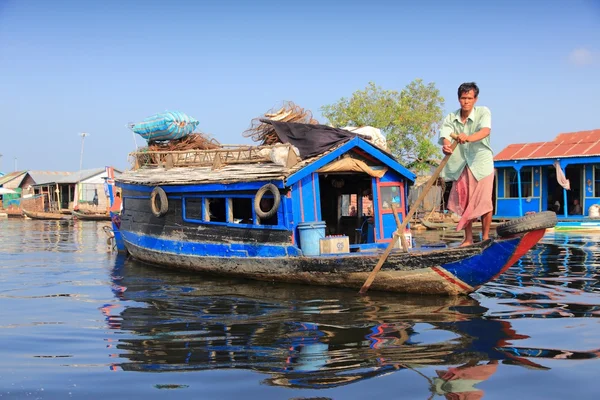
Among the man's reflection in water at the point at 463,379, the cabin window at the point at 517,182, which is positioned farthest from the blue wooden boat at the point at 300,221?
the cabin window at the point at 517,182

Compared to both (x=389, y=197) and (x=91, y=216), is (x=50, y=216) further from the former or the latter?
(x=389, y=197)

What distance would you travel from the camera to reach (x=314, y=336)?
5.98 m

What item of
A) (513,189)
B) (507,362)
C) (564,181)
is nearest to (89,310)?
(507,362)

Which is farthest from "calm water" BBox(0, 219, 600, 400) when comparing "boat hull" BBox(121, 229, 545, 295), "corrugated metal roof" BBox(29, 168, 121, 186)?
"corrugated metal roof" BBox(29, 168, 121, 186)

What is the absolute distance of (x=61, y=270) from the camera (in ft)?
39.0

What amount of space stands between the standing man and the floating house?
15270 mm

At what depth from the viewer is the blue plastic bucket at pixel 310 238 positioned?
895 cm

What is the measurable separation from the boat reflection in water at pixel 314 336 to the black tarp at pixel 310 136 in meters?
2.26

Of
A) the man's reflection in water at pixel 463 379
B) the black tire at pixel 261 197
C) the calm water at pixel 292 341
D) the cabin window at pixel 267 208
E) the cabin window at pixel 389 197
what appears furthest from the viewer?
the cabin window at pixel 389 197

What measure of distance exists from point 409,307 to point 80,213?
99.7 ft

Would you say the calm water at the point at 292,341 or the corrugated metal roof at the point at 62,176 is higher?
the corrugated metal roof at the point at 62,176

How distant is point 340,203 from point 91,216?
82.8 feet

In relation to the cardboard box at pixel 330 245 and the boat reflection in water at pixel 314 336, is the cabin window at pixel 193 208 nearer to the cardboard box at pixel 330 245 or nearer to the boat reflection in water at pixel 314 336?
the boat reflection in water at pixel 314 336

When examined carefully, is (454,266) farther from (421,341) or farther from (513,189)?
(513,189)
